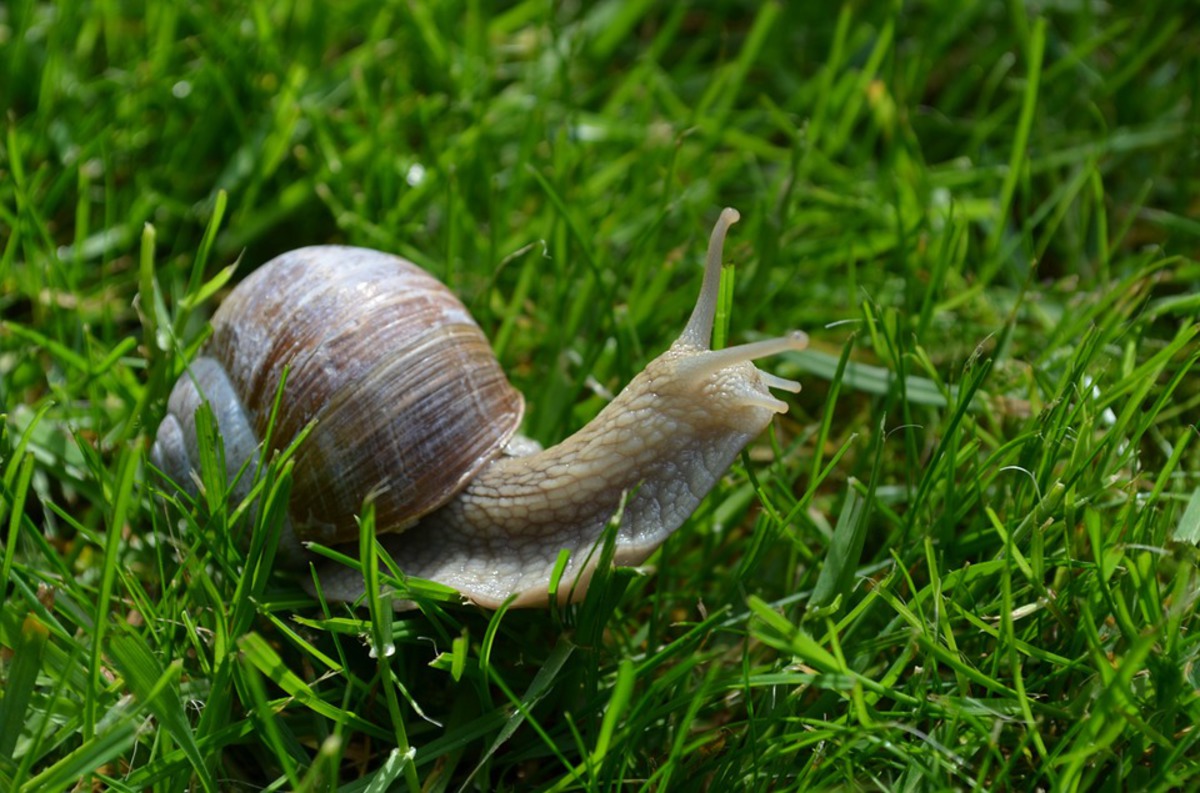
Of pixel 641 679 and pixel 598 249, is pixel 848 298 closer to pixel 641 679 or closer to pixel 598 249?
pixel 598 249

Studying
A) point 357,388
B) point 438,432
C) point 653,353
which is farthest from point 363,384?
point 653,353

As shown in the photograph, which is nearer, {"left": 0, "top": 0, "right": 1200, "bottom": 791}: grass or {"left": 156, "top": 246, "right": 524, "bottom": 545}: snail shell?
{"left": 0, "top": 0, "right": 1200, "bottom": 791}: grass

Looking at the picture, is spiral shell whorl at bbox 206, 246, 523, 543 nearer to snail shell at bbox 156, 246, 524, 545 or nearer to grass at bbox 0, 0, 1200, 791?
snail shell at bbox 156, 246, 524, 545

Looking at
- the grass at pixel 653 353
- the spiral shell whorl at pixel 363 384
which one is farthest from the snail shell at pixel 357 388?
the grass at pixel 653 353

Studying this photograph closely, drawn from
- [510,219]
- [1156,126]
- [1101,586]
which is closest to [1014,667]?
[1101,586]

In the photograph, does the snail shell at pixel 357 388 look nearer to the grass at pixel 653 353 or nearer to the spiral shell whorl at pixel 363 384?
the spiral shell whorl at pixel 363 384

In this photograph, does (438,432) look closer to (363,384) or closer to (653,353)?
(363,384)

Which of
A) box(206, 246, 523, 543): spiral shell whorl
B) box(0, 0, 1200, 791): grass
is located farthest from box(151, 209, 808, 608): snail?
box(0, 0, 1200, 791): grass
